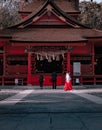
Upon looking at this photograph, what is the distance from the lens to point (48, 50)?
4612 cm

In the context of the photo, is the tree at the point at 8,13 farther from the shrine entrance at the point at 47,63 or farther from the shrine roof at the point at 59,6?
the shrine entrance at the point at 47,63

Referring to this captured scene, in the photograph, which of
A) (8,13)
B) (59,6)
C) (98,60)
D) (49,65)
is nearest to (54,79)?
(49,65)

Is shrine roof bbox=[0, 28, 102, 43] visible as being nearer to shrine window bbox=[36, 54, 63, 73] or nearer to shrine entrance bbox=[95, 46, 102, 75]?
shrine entrance bbox=[95, 46, 102, 75]

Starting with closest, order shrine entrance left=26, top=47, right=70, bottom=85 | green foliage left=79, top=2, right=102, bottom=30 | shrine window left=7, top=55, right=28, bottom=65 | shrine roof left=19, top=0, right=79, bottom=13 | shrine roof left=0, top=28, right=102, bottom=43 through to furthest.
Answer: shrine roof left=0, top=28, right=102, bottom=43
shrine entrance left=26, top=47, right=70, bottom=85
shrine window left=7, top=55, right=28, bottom=65
shrine roof left=19, top=0, right=79, bottom=13
green foliage left=79, top=2, right=102, bottom=30

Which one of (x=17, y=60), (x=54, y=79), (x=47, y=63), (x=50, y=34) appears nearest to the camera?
(x=54, y=79)

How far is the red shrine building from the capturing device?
147 ft

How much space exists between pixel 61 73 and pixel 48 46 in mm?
3189

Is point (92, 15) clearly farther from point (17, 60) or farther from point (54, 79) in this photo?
point (54, 79)

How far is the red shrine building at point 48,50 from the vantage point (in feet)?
147

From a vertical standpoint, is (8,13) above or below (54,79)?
above

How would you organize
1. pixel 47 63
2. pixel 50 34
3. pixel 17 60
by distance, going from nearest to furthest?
pixel 17 60
pixel 50 34
pixel 47 63

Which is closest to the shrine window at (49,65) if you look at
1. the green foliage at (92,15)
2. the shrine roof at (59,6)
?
the shrine roof at (59,6)

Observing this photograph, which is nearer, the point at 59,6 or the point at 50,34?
the point at 50,34

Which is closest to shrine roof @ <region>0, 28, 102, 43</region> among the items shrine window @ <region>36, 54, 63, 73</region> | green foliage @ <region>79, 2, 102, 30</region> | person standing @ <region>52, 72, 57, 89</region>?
shrine window @ <region>36, 54, 63, 73</region>
